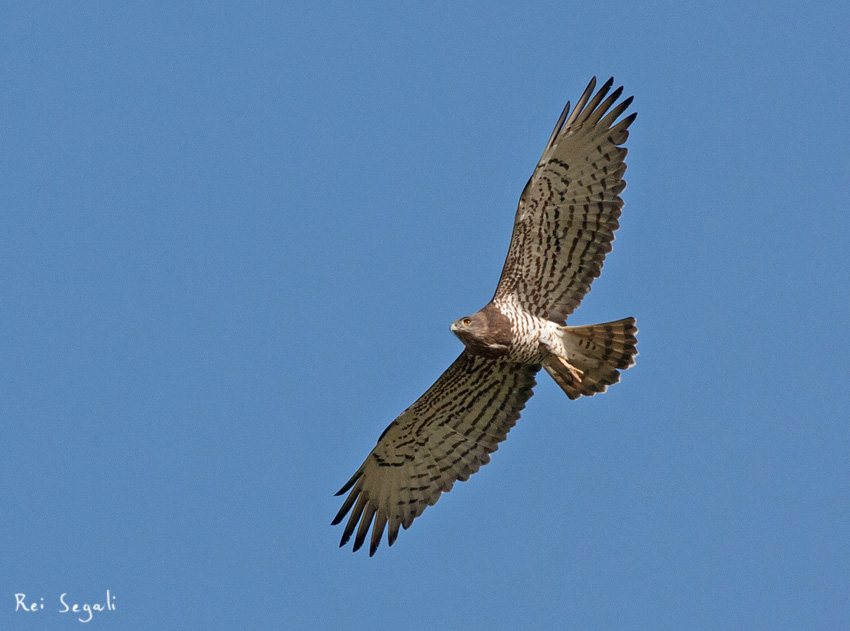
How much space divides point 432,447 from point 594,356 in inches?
80.6

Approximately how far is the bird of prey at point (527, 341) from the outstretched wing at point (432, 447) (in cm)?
1

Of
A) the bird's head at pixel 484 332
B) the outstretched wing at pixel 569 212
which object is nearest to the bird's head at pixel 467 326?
the bird's head at pixel 484 332

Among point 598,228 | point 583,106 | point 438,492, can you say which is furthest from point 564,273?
point 438,492

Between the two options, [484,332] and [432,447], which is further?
[432,447]

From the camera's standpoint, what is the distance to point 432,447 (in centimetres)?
1419

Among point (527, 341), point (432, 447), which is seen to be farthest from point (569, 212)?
point (432, 447)

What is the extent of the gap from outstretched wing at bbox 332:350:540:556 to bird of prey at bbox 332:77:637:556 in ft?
0.03

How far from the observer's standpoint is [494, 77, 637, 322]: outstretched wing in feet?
43.2

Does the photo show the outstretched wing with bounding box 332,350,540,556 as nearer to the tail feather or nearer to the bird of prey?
the bird of prey

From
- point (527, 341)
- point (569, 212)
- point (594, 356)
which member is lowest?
point (594, 356)

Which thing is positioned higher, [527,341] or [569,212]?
[569,212]

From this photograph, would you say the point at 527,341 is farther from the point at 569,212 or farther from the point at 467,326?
the point at 569,212

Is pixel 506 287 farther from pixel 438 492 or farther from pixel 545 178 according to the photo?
pixel 438 492

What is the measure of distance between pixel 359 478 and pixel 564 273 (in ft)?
10.0
